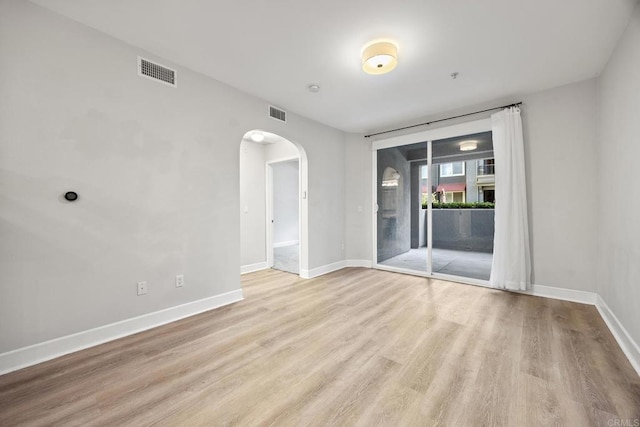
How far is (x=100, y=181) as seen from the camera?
2.27m

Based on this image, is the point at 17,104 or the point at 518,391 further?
the point at 17,104

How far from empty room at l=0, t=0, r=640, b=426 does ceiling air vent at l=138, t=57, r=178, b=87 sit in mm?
27

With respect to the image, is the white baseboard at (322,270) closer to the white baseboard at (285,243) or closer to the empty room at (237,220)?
the empty room at (237,220)

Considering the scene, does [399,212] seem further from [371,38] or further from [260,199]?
[371,38]

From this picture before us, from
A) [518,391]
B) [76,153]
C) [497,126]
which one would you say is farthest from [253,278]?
[497,126]

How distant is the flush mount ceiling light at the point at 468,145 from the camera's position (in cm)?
407

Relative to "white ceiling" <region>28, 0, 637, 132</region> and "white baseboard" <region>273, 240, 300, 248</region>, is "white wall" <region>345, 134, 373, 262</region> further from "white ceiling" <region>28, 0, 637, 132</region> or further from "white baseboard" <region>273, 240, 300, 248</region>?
"white baseboard" <region>273, 240, 300, 248</region>

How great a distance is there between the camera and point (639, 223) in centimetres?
191

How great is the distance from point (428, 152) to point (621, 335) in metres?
3.14

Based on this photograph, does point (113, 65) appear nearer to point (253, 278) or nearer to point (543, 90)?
point (253, 278)

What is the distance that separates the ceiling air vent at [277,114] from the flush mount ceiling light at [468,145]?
9.76ft

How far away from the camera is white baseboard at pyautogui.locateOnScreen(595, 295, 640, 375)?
74.1 inches

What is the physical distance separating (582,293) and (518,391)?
252cm


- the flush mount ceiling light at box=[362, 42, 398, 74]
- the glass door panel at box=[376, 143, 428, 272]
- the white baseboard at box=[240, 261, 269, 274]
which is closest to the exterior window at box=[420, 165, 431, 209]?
the glass door panel at box=[376, 143, 428, 272]
